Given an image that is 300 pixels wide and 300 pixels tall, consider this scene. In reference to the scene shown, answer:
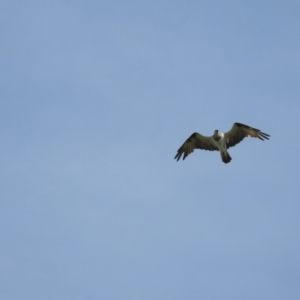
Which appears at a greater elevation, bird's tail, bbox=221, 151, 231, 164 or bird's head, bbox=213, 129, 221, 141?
bird's head, bbox=213, 129, 221, 141

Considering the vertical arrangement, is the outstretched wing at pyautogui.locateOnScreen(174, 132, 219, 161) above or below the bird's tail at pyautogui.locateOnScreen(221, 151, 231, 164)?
above

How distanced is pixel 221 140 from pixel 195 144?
5.71ft

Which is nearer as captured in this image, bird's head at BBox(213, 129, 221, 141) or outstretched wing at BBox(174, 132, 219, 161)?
bird's head at BBox(213, 129, 221, 141)

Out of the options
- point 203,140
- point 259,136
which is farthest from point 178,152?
point 259,136

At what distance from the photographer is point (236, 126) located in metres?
32.2

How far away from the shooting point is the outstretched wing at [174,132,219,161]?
108 ft

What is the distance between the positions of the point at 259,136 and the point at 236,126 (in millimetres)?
1140

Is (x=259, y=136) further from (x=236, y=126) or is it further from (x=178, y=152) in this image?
(x=178, y=152)

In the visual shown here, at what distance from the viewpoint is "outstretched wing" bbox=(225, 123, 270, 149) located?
31.9 metres

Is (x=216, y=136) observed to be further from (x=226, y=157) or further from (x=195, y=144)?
(x=195, y=144)

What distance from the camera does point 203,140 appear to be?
32969mm

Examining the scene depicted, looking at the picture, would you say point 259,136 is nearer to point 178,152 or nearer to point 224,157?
point 224,157

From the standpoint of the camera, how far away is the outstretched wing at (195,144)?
32.9 m

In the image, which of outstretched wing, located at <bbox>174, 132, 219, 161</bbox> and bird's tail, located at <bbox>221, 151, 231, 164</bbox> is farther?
outstretched wing, located at <bbox>174, 132, 219, 161</bbox>
